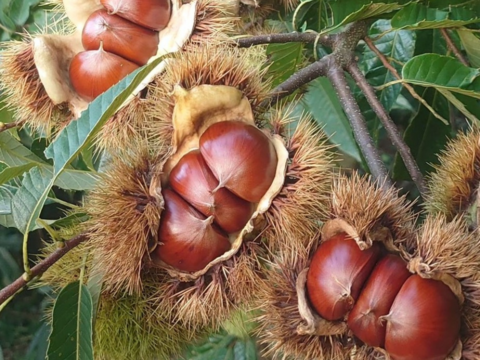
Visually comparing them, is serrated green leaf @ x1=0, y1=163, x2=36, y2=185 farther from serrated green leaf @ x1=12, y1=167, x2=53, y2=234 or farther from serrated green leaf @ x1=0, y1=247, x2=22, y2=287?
serrated green leaf @ x1=0, y1=247, x2=22, y2=287

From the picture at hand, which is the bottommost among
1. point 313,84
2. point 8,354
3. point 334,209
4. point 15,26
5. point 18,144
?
point 8,354

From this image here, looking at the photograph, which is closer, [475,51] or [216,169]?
[216,169]

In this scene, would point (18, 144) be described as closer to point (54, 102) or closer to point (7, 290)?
point (54, 102)

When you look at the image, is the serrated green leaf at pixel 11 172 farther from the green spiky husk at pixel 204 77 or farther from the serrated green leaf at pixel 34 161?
the green spiky husk at pixel 204 77

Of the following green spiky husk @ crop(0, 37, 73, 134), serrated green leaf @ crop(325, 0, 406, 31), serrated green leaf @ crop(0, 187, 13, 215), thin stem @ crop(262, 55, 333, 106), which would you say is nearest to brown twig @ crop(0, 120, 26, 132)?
green spiky husk @ crop(0, 37, 73, 134)

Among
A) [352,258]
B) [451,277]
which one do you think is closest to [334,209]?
[352,258]

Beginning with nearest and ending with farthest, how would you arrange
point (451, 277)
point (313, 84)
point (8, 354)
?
1. point (451, 277)
2. point (313, 84)
3. point (8, 354)
